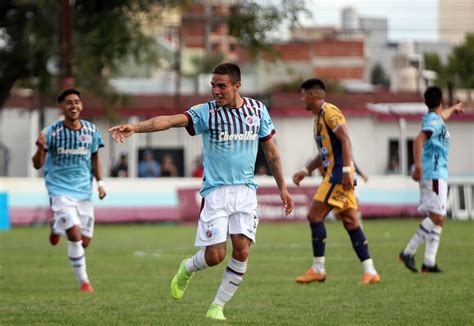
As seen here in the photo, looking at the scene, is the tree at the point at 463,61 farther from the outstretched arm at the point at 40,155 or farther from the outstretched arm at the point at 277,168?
the outstretched arm at the point at 277,168

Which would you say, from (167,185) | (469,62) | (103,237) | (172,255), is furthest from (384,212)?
(469,62)

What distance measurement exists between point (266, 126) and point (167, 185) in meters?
21.7

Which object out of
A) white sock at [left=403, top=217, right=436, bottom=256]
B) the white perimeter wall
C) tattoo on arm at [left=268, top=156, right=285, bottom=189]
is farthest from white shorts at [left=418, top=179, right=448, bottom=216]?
the white perimeter wall

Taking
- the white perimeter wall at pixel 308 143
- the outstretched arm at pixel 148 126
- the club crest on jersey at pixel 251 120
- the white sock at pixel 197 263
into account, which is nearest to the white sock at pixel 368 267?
the white sock at pixel 197 263

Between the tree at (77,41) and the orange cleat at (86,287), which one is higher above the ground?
the tree at (77,41)

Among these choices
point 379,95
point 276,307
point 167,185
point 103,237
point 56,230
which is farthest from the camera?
point 379,95

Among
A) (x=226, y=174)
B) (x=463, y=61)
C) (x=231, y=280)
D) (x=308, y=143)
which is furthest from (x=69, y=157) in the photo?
(x=463, y=61)

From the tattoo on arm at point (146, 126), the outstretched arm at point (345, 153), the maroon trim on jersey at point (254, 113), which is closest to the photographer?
the tattoo on arm at point (146, 126)

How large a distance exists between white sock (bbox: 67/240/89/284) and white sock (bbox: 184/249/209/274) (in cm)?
359

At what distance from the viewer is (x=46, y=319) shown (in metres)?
11.3

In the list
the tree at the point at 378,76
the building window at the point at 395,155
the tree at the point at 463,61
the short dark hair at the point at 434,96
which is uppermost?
the short dark hair at the point at 434,96

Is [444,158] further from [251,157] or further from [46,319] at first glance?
[46,319]

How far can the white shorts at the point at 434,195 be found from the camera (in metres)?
16.2

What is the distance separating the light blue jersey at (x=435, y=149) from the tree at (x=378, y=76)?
353ft
